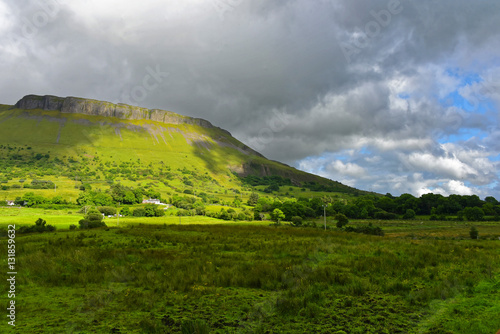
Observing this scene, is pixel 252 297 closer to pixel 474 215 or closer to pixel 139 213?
pixel 139 213

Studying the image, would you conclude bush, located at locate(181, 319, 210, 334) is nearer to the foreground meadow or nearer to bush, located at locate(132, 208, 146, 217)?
the foreground meadow

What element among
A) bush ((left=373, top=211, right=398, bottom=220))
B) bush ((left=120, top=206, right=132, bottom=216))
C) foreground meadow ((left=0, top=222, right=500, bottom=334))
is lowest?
bush ((left=120, top=206, right=132, bottom=216))

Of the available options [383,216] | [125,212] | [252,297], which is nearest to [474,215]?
[383,216]

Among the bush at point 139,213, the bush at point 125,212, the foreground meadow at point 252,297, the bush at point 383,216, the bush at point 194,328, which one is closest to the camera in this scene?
the bush at point 194,328

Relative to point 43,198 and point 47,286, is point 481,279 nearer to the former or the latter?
point 47,286

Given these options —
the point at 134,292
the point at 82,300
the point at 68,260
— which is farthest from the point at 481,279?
the point at 68,260

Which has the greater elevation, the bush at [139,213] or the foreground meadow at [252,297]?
the foreground meadow at [252,297]

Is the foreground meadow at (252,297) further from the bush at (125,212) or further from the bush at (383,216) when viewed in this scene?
the bush at (383,216)

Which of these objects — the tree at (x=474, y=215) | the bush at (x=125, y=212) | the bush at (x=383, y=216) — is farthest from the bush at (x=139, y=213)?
the tree at (x=474, y=215)

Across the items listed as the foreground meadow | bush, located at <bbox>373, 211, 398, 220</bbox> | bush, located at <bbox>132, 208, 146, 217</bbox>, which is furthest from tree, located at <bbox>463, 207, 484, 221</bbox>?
bush, located at <bbox>132, 208, 146, 217</bbox>

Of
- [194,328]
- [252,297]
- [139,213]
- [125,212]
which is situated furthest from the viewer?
[125,212]

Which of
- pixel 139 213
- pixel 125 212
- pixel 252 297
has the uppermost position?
pixel 252 297

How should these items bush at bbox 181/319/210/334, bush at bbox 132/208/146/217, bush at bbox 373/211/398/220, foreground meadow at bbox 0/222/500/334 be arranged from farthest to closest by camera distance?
bush at bbox 373/211/398/220, bush at bbox 132/208/146/217, foreground meadow at bbox 0/222/500/334, bush at bbox 181/319/210/334

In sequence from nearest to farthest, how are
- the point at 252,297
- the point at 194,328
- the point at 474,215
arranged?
the point at 194,328
the point at 252,297
the point at 474,215
